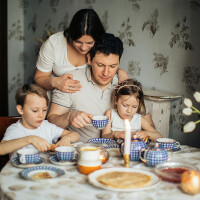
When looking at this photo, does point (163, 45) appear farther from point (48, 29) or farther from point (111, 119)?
point (48, 29)

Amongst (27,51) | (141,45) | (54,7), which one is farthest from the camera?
(27,51)

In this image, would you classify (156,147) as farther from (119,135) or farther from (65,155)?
(119,135)

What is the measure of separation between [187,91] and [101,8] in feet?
4.57

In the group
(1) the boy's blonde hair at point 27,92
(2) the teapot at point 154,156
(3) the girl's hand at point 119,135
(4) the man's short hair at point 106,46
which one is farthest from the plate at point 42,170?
(4) the man's short hair at point 106,46

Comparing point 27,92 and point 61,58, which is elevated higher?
point 61,58

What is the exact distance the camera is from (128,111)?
2.29 meters

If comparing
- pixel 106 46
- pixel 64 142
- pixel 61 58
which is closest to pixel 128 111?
pixel 106 46

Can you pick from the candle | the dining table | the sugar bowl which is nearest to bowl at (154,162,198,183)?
the dining table

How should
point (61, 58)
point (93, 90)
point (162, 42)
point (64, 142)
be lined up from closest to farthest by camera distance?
1. point (64, 142)
2. point (93, 90)
3. point (61, 58)
4. point (162, 42)

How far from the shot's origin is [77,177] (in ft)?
4.54

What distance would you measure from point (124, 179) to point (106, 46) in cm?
121

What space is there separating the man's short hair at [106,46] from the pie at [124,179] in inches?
43.9

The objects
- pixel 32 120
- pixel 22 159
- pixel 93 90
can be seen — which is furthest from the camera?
pixel 93 90

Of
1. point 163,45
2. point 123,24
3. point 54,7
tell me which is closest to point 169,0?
point 163,45
